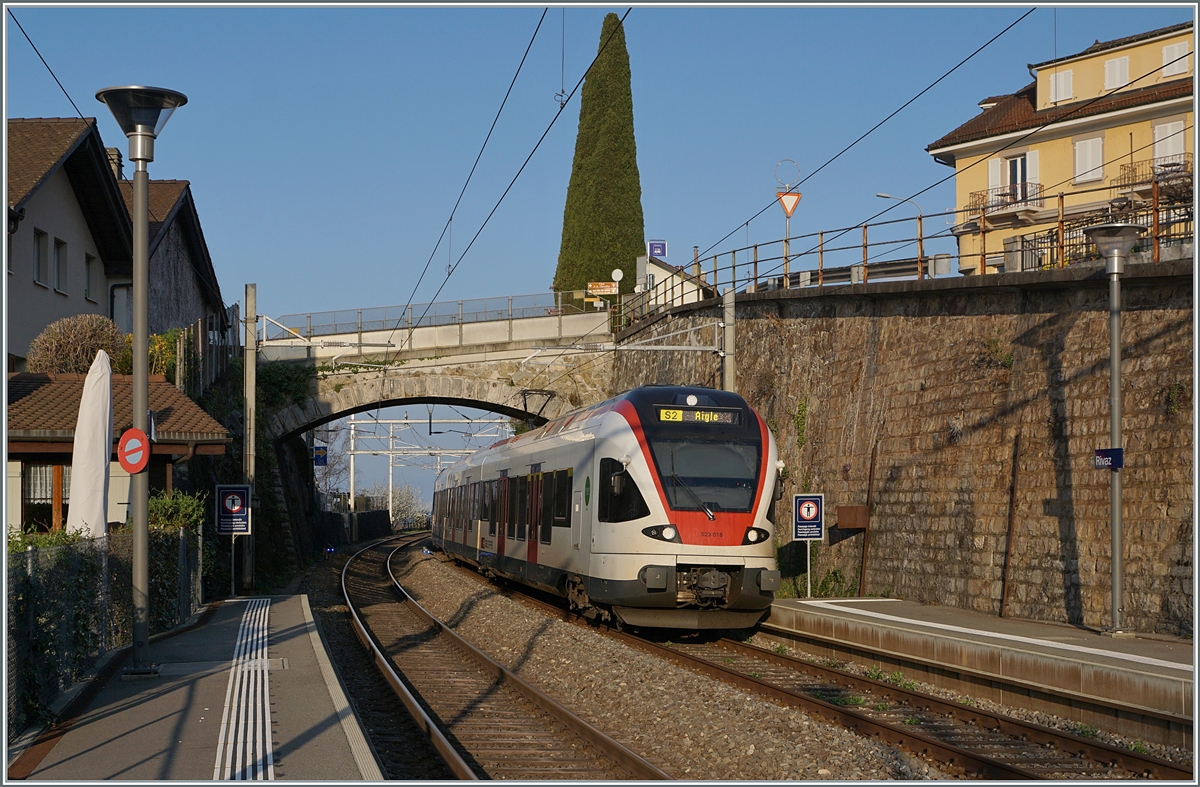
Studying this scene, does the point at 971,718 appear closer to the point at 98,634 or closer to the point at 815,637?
the point at 815,637

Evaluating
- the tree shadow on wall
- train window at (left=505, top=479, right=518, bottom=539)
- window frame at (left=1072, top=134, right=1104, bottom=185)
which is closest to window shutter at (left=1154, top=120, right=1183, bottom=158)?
window frame at (left=1072, top=134, right=1104, bottom=185)

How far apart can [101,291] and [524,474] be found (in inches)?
531

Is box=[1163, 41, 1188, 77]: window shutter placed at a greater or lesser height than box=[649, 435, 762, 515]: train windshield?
greater

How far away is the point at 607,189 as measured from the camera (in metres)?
52.0

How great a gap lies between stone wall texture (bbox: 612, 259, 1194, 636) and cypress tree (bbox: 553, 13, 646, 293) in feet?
89.0

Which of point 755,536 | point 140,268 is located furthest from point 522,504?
point 140,268

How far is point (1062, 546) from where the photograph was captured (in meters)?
15.9

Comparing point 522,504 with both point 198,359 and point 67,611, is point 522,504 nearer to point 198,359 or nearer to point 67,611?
point 67,611

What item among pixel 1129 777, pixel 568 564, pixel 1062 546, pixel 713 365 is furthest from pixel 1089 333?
pixel 713 365

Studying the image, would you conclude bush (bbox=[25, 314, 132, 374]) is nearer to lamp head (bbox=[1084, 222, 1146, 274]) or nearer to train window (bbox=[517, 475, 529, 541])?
train window (bbox=[517, 475, 529, 541])

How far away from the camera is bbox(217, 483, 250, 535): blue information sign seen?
912 inches

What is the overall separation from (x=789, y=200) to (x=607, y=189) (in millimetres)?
26292

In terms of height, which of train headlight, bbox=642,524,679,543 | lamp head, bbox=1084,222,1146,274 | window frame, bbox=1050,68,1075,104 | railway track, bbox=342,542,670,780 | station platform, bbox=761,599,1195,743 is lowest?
railway track, bbox=342,542,670,780

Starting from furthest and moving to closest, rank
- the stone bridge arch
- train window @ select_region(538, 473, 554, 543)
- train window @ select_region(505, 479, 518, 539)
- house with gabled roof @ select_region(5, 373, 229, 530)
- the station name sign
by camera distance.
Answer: the stone bridge arch → train window @ select_region(505, 479, 518, 539) → train window @ select_region(538, 473, 554, 543) → house with gabled roof @ select_region(5, 373, 229, 530) → the station name sign
